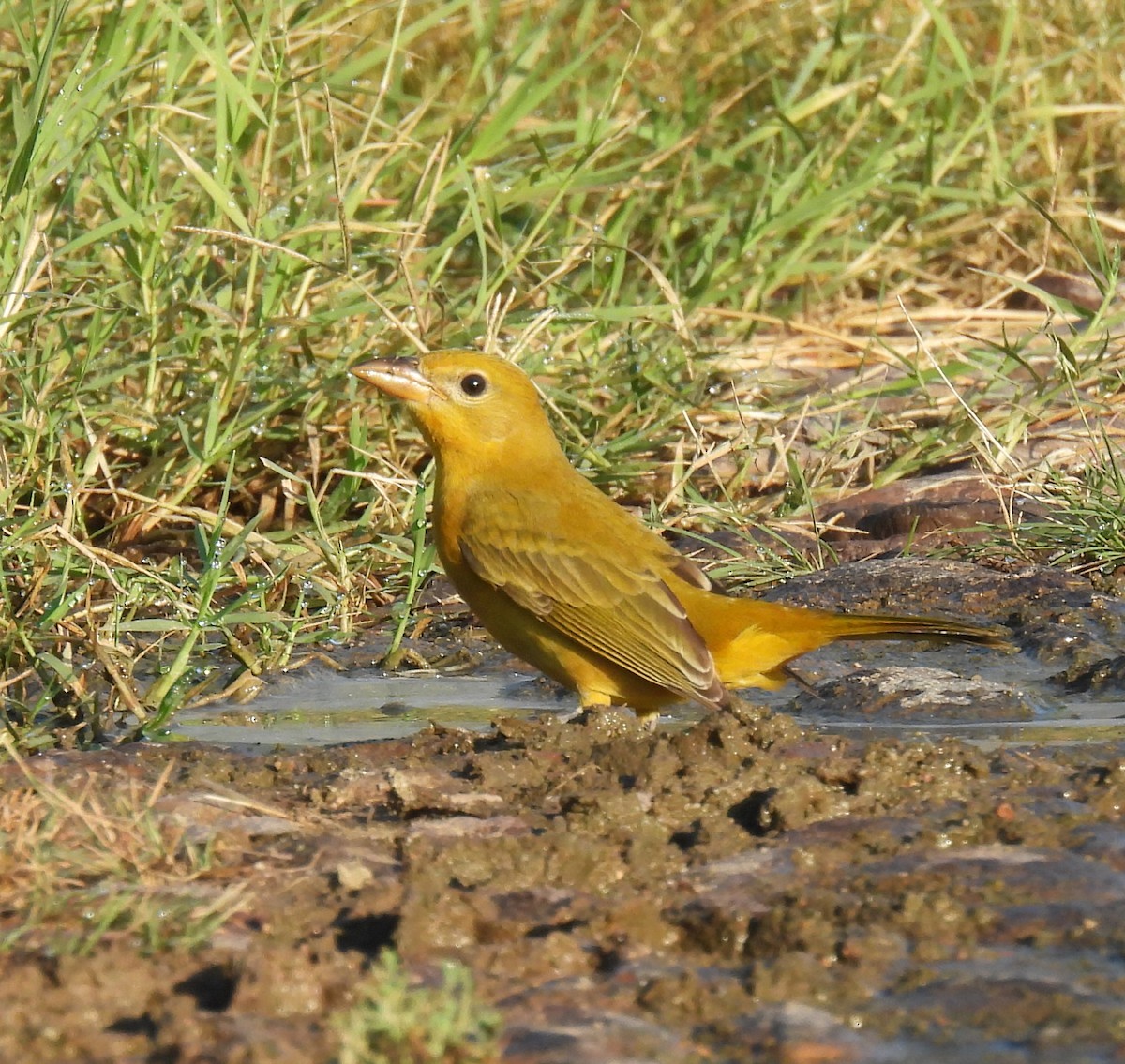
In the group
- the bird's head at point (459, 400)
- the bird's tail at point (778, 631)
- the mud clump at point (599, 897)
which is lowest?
the bird's tail at point (778, 631)

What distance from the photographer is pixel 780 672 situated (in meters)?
4.61

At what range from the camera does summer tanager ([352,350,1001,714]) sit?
442cm

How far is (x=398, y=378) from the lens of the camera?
193 inches

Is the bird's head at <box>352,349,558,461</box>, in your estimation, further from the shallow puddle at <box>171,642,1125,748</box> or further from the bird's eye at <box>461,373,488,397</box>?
the shallow puddle at <box>171,642,1125,748</box>

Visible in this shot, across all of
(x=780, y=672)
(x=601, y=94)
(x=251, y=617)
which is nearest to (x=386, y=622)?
(x=251, y=617)

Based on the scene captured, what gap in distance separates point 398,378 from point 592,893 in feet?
7.57

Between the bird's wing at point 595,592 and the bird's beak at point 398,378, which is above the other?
the bird's beak at point 398,378

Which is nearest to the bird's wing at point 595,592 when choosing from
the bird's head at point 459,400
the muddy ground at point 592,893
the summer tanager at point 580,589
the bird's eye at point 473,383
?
the summer tanager at point 580,589

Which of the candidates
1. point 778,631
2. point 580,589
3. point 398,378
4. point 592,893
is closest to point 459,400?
point 398,378

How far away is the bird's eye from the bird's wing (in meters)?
0.38

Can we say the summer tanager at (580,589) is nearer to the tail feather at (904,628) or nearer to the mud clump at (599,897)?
the tail feather at (904,628)

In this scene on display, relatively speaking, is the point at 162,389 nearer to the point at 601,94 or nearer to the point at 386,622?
the point at 386,622

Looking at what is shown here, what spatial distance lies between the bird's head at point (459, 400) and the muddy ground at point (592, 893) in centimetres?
126

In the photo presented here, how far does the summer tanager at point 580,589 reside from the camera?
442 centimetres
